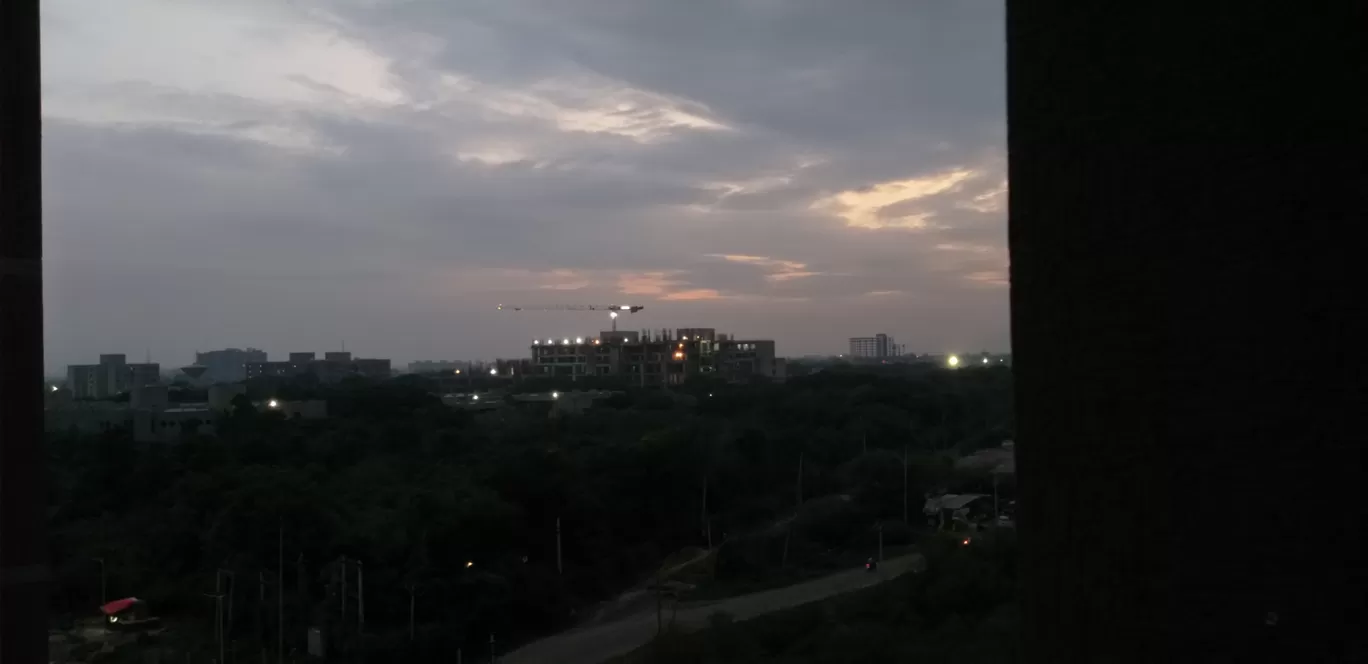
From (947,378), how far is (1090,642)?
50.1ft

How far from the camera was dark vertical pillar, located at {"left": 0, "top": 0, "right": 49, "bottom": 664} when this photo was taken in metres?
0.68

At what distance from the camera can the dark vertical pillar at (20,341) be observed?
2.22 feet

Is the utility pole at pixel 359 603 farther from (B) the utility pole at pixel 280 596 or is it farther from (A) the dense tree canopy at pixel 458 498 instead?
(B) the utility pole at pixel 280 596

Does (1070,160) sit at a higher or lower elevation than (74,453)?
higher

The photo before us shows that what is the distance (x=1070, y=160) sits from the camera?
1.64ft

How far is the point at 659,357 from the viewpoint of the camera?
2405 centimetres

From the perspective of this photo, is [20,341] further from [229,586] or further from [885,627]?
[229,586]

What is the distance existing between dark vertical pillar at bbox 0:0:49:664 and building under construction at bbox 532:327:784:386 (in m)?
21.2

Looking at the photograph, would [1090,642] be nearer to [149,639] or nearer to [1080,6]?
[1080,6]

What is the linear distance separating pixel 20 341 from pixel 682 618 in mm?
6606

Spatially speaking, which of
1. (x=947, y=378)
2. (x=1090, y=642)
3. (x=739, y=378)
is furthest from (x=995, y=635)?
(x=739, y=378)

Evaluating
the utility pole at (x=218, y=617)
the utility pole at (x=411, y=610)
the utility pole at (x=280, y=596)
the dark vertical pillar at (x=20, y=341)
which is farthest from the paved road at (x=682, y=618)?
the dark vertical pillar at (x=20, y=341)

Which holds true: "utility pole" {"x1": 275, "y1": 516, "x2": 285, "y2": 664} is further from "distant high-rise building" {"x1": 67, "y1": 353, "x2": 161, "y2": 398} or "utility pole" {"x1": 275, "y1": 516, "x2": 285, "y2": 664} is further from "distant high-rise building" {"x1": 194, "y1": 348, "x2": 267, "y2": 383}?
"distant high-rise building" {"x1": 194, "y1": 348, "x2": 267, "y2": 383}

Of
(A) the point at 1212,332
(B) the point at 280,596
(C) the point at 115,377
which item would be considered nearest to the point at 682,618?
(B) the point at 280,596
